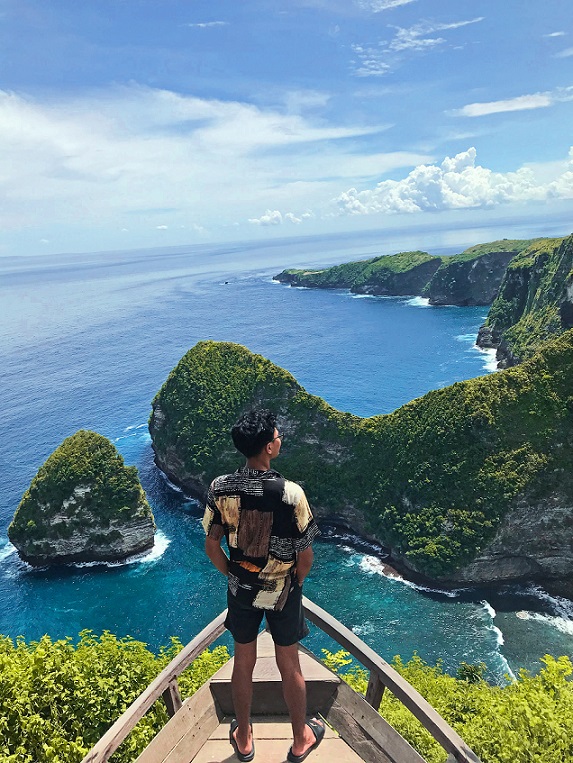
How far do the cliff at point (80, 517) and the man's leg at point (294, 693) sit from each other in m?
40.9

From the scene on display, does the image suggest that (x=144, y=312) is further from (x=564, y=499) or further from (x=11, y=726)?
(x=11, y=726)

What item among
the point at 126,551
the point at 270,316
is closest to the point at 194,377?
the point at 126,551

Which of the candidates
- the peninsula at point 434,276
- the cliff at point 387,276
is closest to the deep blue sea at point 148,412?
the peninsula at point 434,276

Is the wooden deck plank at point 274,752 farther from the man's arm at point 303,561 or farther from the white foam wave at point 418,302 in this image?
the white foam wave at point 418,302

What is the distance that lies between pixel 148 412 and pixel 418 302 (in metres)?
105

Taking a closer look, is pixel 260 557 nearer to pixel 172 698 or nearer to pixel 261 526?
pixel 261 526

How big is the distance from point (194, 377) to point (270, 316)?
82.6 metres

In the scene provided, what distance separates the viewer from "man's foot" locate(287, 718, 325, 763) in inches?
185

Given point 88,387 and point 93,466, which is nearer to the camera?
point 93,466

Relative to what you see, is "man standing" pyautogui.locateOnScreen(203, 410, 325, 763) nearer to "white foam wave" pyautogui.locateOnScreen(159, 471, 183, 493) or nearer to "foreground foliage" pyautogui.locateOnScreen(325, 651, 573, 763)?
"foreground foliage" pyautogui.locateOnScreen(325, 651, 573, 763)

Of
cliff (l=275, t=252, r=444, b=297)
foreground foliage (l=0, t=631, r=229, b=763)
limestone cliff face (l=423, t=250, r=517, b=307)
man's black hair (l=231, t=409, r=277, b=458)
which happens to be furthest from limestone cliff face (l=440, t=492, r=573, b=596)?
cliff (l=275, t=252, r=444, b=297)

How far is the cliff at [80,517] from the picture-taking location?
137 feet

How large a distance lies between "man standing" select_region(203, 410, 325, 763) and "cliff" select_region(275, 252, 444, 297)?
167101 millimetres

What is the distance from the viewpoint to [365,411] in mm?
67750
